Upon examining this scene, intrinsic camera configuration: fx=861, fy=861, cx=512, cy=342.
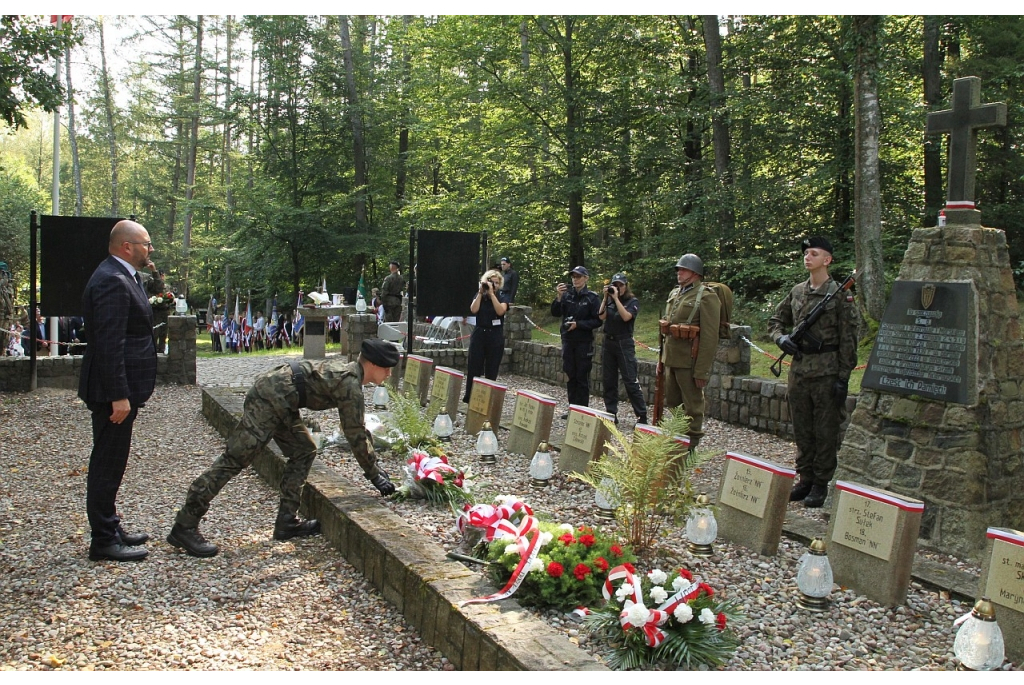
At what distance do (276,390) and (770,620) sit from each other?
2.82m

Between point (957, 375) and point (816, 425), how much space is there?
3.69ft

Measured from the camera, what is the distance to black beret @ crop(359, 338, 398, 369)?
486cm

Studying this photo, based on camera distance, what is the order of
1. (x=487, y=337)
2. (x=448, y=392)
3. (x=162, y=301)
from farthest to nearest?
(x=162, y=301) → (x=487, y=337) → (x=448, y=392)

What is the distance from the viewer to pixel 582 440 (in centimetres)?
616

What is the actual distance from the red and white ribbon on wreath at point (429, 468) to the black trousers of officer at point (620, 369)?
3375 millimetres

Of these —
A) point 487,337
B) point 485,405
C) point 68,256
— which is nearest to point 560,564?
point 485,405

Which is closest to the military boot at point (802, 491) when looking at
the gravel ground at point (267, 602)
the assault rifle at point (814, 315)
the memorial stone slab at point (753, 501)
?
the gravel ground at point (267, 602)

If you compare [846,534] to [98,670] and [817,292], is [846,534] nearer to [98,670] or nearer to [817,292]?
[817,292]

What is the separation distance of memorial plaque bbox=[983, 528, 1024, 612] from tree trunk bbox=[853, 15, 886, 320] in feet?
25.3

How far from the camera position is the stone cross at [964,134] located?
4.88 metres

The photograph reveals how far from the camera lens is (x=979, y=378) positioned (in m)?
4.78

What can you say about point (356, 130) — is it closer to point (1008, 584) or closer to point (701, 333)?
point (701, 333)

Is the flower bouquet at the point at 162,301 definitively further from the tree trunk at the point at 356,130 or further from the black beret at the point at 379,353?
the tree trunk at the point at 356,130

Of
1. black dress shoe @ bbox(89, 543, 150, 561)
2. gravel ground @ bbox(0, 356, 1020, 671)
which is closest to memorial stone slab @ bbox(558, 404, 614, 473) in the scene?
gravel ground @ bbox(0, 356, 1020, 671)
